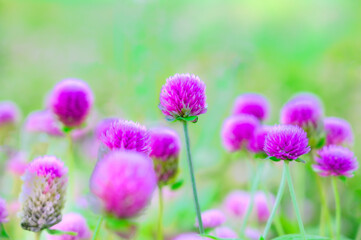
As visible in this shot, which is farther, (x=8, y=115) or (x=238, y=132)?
(x=8, y=115)

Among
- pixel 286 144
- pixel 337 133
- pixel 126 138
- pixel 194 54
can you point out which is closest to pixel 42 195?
pixel 126 138

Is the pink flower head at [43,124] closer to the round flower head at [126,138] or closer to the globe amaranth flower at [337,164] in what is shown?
the round flower head at [126,138]

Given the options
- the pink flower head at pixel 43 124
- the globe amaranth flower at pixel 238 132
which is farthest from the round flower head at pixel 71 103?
the globe amaranth flower at pixel 238 132

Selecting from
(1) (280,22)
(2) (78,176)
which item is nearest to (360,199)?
(2) (78,176)

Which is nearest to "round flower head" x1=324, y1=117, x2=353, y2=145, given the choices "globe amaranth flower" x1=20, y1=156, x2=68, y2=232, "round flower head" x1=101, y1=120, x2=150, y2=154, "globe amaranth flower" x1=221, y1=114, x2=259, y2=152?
"globe amaranth flower" x1=221, y1=114, x2=259, y2=152

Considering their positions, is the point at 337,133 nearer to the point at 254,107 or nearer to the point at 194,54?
the point at 254,107

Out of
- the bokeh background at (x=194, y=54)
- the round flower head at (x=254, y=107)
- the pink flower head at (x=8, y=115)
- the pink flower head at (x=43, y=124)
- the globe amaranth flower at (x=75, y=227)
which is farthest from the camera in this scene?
the bokeh background at (x=194, y=54)

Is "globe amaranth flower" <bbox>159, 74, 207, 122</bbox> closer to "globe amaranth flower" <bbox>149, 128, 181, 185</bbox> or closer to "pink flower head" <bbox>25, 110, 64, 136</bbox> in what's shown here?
"globe amaranth flower" <bbox>149, 128, 181, 185</bbox>
